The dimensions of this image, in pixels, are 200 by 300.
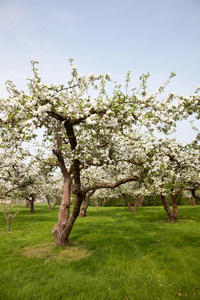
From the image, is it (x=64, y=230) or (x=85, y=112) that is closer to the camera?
(x=85, y=112)

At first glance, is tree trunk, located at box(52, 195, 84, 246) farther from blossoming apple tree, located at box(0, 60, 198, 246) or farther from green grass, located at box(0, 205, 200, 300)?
blossoming apple tree, located at box(0, 60, 198, 246)

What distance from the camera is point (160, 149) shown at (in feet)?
34.1

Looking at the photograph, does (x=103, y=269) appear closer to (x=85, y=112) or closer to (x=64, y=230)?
(x=64, y=230)

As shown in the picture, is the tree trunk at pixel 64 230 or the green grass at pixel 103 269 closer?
the green grass at pixel 103 269

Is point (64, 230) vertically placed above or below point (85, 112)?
below

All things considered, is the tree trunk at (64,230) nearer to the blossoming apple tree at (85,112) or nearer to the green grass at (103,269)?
the green grass at (103,269)

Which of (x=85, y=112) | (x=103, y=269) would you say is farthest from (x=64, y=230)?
(x=85, y=112)

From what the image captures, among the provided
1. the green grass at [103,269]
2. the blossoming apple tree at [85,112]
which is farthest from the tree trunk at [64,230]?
the blossoming apple tree at [85,112]

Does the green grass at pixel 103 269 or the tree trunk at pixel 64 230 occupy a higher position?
the tree trunk at pixel 64 230

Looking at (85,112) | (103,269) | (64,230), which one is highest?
(85,112)

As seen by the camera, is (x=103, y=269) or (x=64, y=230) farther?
(x=64, y=230)

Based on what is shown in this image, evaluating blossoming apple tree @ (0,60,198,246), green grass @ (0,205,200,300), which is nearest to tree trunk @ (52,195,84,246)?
green grass @ (0,205,200,300)

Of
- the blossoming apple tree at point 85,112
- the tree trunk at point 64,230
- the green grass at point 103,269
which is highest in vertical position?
the blossoming apple tree at point 85,112

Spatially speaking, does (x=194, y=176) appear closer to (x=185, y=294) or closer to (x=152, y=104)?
(x=152, y=104)
